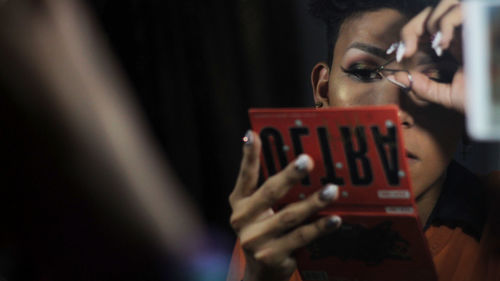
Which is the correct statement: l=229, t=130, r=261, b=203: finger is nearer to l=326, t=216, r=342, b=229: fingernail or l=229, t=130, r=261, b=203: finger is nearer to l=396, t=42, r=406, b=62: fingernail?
l=326, t=216, r=342, b=229: fingernail

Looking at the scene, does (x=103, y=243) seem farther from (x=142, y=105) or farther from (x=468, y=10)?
(x=468, y=10)

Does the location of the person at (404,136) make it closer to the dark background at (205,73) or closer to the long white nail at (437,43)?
the long white nail at (437,43)

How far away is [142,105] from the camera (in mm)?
1433

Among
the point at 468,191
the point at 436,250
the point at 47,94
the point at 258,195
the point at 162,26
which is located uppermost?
the point at 162,26

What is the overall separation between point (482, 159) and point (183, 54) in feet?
2.53

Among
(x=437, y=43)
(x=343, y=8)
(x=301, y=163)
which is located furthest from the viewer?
(x=343, y=8)

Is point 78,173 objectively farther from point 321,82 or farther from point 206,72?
point 321,82

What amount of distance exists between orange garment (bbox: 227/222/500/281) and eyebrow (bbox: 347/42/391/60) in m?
0.41

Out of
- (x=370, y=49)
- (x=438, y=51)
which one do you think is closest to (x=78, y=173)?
(x=370, y=49)

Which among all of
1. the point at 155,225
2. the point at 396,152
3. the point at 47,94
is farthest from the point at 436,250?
the point at 47,94

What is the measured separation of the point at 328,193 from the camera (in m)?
1.00

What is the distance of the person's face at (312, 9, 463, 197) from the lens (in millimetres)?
1137

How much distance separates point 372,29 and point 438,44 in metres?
0.15

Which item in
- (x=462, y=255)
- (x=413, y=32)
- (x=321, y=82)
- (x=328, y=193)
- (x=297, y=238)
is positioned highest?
(x=413, y=32)
